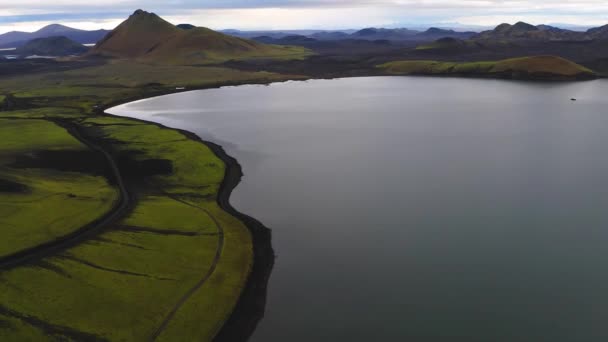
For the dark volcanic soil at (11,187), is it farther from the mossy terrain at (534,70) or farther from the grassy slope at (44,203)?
the mossy terrain at (534,70)

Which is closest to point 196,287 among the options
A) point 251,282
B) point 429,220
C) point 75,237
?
point 251,282

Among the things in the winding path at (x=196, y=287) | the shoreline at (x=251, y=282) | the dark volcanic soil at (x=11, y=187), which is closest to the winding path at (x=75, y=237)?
the winding path at (x=196, y=287)

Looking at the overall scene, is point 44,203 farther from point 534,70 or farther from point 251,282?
point 534,70

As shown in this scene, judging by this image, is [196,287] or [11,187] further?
[11,187]

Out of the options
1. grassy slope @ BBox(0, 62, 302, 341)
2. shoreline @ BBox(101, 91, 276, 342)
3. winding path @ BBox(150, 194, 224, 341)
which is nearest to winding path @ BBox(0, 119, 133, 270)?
grassy slope @ BBox(0, 62, 302, 341)

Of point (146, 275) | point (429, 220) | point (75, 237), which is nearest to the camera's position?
point (146, 275)

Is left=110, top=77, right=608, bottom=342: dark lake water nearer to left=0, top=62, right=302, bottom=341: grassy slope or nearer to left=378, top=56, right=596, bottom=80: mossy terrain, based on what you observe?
left=0, top=62, right=302, bottom=341: grassy slope
